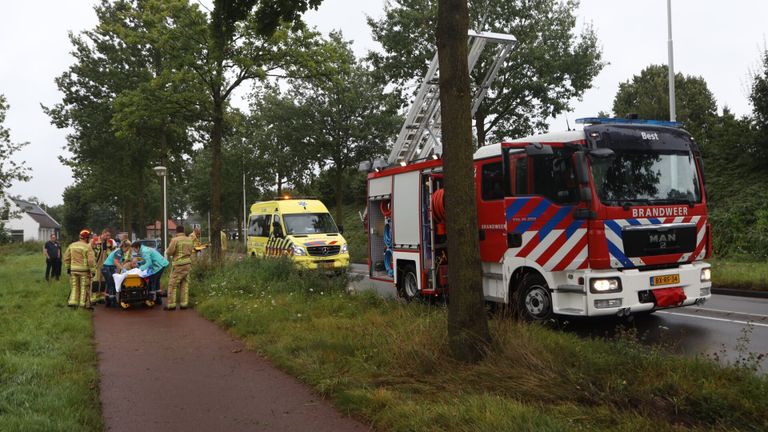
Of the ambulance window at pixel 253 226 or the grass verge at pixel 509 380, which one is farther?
the ambulance window at pixel 253 226

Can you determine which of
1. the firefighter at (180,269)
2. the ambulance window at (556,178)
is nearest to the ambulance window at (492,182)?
the ambulance window at (556,178)

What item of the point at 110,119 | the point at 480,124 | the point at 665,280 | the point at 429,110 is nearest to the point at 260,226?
the point at 429,110

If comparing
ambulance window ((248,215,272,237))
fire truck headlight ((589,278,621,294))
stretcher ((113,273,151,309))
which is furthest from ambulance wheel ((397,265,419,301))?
ambulance window ((248,215,272,237))

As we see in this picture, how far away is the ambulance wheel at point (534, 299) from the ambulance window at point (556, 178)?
3.86 feet

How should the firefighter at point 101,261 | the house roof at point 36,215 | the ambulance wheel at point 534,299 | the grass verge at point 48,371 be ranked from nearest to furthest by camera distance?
1. the grass verge at point 48,371
2. the ambulance wheel at point 534,299
3. the firefighter at point 101,261
4. the house roof at point 36,215

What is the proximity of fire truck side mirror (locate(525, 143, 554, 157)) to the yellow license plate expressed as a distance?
214 centimetres

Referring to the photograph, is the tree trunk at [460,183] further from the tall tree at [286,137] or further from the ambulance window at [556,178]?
the tall tree at [286,137]

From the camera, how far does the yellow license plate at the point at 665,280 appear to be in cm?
775

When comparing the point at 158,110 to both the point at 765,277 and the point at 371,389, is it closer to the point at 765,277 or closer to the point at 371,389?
the point at 371,389

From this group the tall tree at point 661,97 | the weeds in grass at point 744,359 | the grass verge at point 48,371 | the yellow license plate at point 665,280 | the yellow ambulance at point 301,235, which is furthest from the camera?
the tall tree at point 661,97

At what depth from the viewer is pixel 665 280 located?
785 cm

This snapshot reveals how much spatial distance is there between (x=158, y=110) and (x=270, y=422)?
1354 cm

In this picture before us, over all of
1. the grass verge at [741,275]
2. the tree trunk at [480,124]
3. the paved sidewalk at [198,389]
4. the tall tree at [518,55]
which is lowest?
the paved sidewalk at [198,389]

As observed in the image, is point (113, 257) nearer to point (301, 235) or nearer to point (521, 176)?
point (301, 235)
